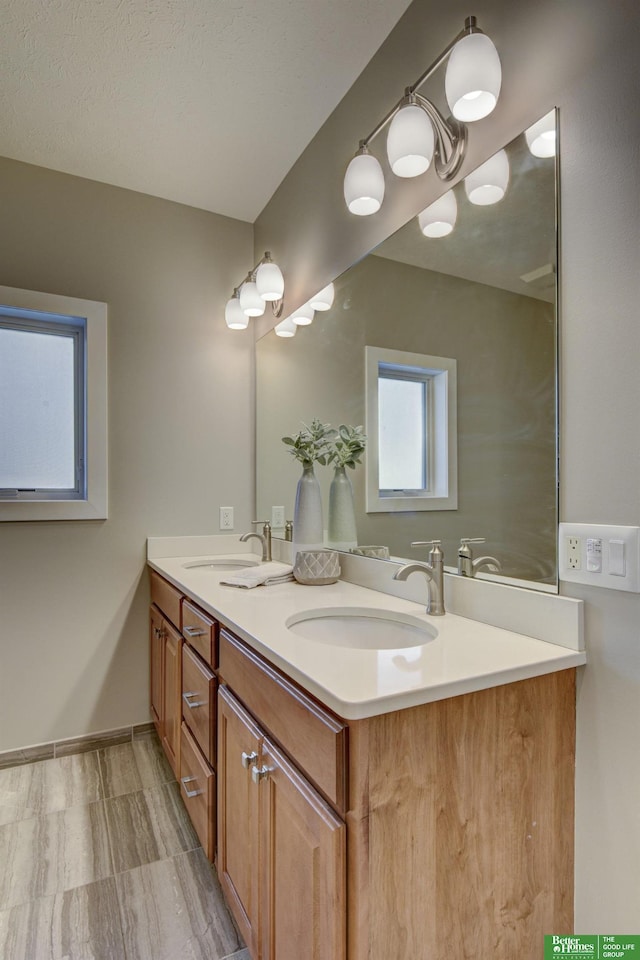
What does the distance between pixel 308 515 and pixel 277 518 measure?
1.98 ft

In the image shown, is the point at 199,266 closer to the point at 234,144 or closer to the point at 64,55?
the point at 234,144

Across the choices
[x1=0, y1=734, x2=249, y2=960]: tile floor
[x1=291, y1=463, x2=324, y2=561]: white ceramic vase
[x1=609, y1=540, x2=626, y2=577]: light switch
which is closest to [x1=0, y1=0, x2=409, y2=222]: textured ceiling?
[x1=291, y1=463, x2=324, y2=561]: white ceramic vase

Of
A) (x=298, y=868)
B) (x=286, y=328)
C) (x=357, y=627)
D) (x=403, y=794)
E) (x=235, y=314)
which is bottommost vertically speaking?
(x=298, y=868)

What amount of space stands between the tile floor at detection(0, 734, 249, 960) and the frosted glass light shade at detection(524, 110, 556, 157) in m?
1.96

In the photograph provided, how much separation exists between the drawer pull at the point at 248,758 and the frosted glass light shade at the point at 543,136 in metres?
1.39

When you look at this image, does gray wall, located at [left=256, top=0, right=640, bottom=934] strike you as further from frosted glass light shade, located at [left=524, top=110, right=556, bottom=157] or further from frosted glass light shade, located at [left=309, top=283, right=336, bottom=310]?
frosted glass light shade, located at [left=309, top=283, right=336, bottom=310]

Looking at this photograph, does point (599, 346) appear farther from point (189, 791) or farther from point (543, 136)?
point (189, 791)

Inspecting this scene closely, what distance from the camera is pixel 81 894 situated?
144 cm

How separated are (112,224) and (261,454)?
1.23m

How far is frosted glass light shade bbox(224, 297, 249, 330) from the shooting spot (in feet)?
7.84

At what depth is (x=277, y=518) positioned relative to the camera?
2383 millimetres

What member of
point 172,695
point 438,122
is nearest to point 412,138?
point 438,122

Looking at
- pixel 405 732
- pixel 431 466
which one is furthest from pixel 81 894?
pixel 431 466

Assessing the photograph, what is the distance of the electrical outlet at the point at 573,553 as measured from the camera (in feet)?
3.28
